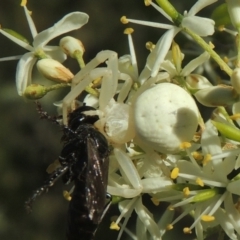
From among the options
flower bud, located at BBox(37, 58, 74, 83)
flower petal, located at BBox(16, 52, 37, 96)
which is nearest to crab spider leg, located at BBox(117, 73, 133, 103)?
flower bud, located at BBox(37, 58, 74, 83)

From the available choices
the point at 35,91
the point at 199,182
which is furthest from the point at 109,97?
the point at 199,182

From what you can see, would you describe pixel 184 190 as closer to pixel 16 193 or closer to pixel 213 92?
pixel 213 92

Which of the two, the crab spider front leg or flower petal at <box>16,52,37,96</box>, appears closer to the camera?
the crab spider front leg

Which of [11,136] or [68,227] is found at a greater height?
[68,227]

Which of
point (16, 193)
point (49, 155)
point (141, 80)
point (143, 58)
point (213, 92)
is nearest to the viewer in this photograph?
point (213, 92)

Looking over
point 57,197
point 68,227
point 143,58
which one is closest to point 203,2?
point 68,227

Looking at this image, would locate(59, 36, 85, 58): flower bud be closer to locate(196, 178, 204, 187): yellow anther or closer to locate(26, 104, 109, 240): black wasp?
locate(26, 104, 109, 240): black wasp

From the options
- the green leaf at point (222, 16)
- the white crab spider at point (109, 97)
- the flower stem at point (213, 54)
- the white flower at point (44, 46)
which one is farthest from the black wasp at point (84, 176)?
the green leaf at point (222, 16)
